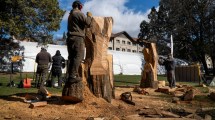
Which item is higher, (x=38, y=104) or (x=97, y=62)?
(x=97, y=62)

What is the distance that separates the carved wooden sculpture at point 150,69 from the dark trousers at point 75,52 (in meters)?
7.68

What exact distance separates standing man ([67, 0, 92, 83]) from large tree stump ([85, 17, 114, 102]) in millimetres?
348

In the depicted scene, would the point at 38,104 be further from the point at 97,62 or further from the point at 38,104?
the point at 97,62

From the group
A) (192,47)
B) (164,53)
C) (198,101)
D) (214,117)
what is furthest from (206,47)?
(214,117)

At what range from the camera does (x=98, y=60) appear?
7531 mm

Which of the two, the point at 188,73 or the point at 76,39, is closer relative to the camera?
the point at 76,39

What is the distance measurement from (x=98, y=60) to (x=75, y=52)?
70 centimetres

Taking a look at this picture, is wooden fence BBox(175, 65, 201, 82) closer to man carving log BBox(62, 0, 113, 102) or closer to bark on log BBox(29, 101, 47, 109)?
man carving log BBox(62, 0, 113, 102)

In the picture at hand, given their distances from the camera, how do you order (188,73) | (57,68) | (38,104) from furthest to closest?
(188,73)
(57,68)
(38,104)

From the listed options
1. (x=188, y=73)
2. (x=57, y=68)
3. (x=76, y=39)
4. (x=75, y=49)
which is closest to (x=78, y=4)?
(x=76, y=39)

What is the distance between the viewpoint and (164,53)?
41.4 metres

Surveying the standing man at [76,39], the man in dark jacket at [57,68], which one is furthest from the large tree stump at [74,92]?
the man in dark jacket at [57,68]

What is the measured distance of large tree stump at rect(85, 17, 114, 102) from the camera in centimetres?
735

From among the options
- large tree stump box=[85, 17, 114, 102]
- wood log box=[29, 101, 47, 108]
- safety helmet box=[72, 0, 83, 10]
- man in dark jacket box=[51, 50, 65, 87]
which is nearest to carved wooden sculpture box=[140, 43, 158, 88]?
man in dark jacket box=[51, 50, 65, 87]
